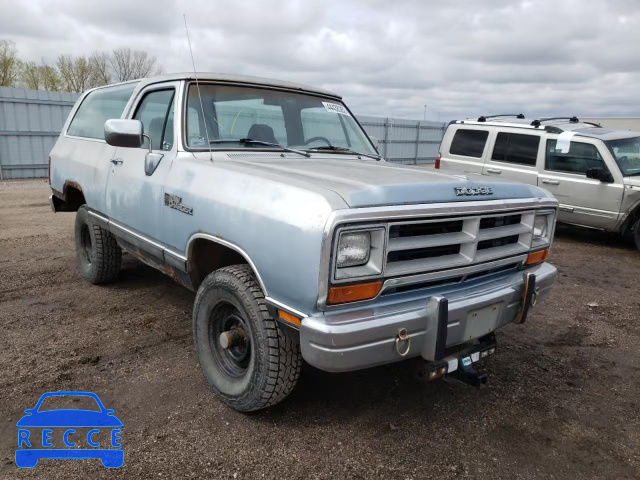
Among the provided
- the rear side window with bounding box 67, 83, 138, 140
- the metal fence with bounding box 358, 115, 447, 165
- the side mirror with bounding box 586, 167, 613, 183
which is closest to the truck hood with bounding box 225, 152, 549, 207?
the rear side window with bounding box 67, 83, 138, 140

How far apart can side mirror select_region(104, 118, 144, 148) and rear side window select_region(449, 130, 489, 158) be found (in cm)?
668

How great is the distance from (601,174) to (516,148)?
1398 millimetres

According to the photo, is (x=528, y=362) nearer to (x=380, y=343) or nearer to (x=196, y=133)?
(x=380, y=343)

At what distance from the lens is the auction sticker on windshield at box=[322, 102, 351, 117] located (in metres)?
4.09

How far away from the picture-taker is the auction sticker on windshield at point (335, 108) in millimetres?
4090

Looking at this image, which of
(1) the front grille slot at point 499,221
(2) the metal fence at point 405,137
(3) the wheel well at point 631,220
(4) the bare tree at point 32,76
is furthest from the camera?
(4) the bare tree at point 32,76

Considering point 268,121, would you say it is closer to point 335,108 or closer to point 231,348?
point 335,108

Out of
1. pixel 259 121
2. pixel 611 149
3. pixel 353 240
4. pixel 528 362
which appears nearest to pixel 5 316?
pixel 259 121

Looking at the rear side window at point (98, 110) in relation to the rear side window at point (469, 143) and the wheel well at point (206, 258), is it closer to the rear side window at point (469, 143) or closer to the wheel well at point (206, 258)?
the wheel well at point (206, 258)

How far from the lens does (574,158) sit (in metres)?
7.55

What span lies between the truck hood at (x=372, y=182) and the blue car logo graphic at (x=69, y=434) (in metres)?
1.56

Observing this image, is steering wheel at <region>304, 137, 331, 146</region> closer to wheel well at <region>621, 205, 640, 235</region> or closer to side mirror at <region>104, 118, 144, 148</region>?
side mirror at <region>104, 118, 144, 148</region>

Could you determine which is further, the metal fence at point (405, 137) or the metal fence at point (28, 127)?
the metal fence at point (405, 137)

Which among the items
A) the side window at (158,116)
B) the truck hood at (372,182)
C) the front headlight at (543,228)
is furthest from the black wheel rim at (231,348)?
the front headlight at (543,228)
